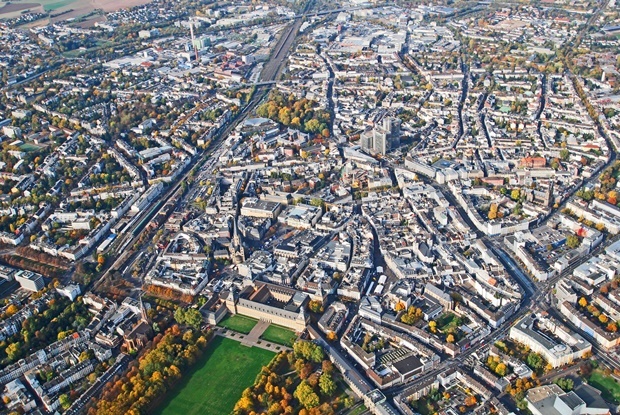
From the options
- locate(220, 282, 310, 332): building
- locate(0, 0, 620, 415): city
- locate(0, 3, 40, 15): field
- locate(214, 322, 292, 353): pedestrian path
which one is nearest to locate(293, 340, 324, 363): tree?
locate(0, 0, 620, 415): city

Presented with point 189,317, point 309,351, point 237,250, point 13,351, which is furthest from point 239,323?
point 13,351

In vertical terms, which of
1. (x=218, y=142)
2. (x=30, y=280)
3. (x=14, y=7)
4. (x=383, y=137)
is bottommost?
(x=30, y=280)

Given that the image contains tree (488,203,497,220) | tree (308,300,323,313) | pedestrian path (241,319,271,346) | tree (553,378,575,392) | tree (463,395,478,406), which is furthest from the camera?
tree (488,203,497,220)

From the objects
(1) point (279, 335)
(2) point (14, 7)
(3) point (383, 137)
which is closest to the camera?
(1) point (279, 335)

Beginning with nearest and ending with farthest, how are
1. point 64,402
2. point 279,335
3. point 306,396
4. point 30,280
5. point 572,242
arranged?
1. point 306,396
2. point 64,402
3. point 279,335
4. point 30,280
5. point 572,242

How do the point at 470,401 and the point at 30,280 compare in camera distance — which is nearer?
the point at 470,401

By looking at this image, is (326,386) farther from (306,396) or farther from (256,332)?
(256,332)

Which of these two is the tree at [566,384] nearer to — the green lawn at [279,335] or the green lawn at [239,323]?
the green lawn at [279,335]

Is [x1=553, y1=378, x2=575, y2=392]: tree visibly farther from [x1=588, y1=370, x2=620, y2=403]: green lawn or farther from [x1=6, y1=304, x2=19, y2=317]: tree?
[x1=6, y1=304, x2=19, y2=317]: tree
